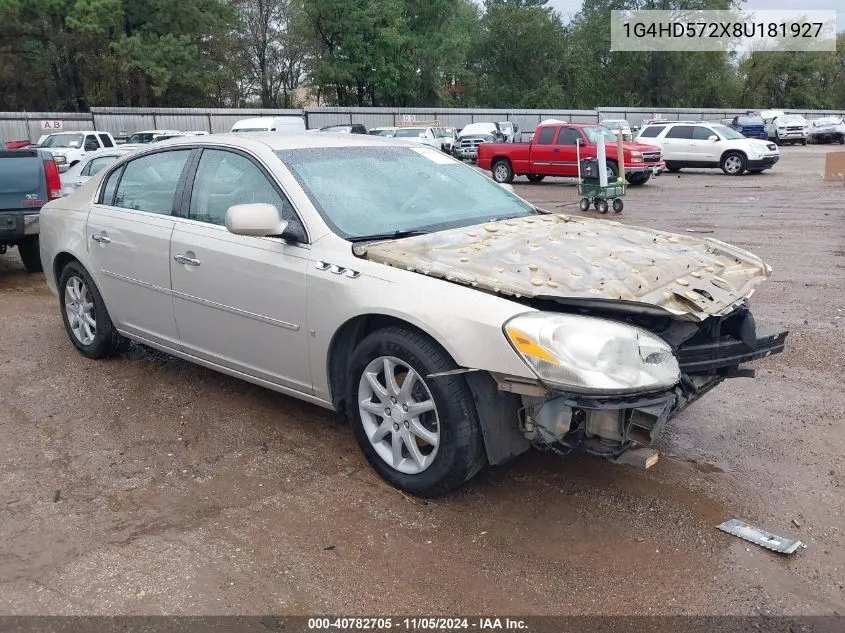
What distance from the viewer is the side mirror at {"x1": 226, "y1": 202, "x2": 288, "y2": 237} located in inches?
150

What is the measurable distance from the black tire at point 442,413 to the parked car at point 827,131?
47418mm

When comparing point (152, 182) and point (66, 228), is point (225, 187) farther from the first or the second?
point (66, 228)

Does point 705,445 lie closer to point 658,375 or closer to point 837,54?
point 658,375

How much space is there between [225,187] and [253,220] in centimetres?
85

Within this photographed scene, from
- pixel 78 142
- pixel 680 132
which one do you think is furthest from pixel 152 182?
pixel 680 132

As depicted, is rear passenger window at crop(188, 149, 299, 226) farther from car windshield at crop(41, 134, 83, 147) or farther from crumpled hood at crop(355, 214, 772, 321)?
car windshield at crop(41, 134, 83, 147)

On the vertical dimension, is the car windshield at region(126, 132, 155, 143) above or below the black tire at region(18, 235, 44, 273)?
above

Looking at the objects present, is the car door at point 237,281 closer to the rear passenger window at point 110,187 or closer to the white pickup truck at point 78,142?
the rear passenger window at point 110,187

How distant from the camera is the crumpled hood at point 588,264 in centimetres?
330

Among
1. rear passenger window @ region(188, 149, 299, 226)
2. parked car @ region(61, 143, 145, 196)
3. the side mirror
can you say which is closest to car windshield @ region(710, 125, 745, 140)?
parked car @ region(61, 143, 145, 196)

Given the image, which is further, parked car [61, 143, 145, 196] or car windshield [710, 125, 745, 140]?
car windshield [710, 125, 745, 140]

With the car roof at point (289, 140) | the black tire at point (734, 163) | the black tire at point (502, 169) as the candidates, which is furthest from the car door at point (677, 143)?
the car roof at point (289, 140)

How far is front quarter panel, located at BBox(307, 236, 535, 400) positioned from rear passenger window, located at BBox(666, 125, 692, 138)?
963 inches

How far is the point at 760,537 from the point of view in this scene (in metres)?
3.36
